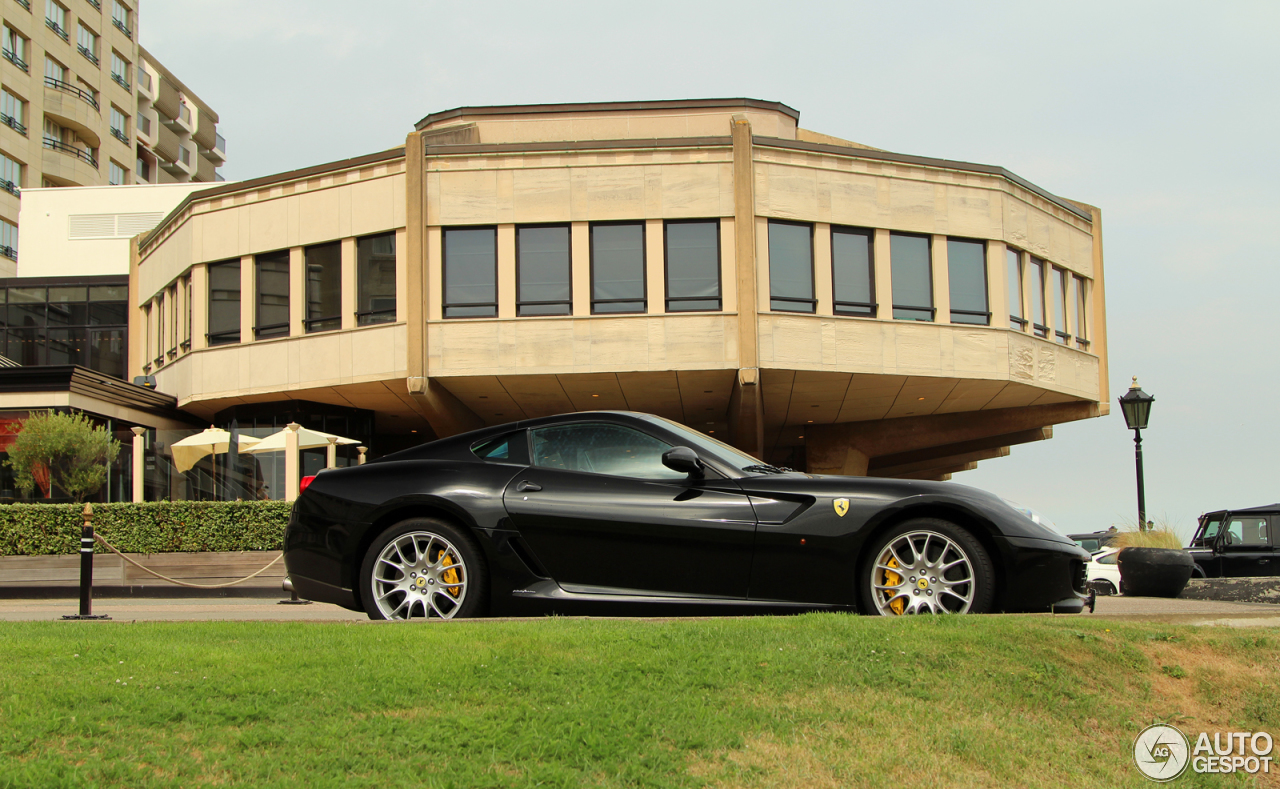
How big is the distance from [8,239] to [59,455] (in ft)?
133

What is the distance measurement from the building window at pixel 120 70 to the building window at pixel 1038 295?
58.8m

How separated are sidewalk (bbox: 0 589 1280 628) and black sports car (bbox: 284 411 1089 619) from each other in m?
0.80

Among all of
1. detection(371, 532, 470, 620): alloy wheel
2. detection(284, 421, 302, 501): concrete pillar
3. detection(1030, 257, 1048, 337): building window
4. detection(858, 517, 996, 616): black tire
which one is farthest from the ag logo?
detection(1030, 257, 1048, 337): building window

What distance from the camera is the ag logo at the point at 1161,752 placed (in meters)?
4.41

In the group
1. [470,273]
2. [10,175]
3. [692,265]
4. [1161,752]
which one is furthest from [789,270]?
[10,175]

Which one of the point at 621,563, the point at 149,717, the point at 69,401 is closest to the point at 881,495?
the point at 621,563

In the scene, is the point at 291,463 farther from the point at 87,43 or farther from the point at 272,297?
the point at 87,43

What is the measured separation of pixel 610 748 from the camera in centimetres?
409

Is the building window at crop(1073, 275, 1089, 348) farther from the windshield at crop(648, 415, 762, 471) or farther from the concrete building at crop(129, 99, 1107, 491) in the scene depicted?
the windshield at crop(648, 415, 762, 471)

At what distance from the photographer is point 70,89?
6100 centimetres

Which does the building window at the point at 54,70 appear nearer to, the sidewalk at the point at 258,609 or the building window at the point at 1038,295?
the sidewalk at the point at 258,609

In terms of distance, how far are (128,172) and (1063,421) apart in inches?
2357

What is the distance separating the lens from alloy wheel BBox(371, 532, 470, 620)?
6.84m

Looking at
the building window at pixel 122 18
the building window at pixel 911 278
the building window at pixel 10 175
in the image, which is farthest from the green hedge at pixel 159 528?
the building window at pixel 122 18
